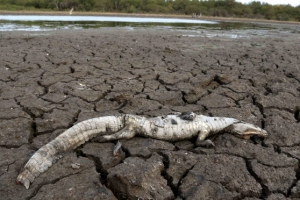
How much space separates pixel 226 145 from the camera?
123 inches

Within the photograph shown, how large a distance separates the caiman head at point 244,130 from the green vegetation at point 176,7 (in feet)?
140

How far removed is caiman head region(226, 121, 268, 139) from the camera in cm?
323

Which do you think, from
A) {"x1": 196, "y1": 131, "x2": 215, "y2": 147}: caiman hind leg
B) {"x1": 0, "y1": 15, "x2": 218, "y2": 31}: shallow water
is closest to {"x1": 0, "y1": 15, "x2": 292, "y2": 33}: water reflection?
{"x1": 0, "y1": 15, "x2": 218, "y2": 31}: shallow water

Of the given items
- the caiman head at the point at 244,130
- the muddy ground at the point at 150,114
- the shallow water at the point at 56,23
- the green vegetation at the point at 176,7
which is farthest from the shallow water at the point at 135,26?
the green vegetation at the point at 176,7

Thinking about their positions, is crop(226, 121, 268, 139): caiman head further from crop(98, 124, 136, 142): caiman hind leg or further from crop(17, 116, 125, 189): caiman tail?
crop(17, 116, 125, 189): caiman tail

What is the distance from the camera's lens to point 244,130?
323cm

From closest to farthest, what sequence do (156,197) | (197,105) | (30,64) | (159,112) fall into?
(156,197) → (159,112) → (197,105) → (30,64)

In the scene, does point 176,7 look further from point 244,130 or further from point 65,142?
point 65,142

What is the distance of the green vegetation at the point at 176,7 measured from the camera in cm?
4447

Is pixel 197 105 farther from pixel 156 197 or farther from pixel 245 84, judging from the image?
pixel 156 197

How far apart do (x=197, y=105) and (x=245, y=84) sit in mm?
1405

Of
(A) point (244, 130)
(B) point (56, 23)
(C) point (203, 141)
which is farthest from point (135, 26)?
Result: (C) point (203, 141)

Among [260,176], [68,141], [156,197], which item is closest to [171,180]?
[156,197]

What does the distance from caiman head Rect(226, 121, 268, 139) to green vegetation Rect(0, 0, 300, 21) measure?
4272cm
